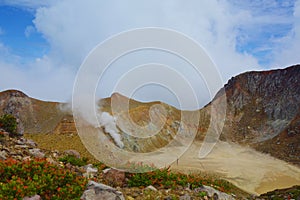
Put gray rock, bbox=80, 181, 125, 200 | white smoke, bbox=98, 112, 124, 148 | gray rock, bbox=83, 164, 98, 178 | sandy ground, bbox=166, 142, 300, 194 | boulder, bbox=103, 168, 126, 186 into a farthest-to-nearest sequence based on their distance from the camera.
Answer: white smoke, bbox=98, 112, 124, 148
sandy ground, bbox=166, 142, 300, 194
gray rock, bbox=83, 164, 98, 178
boulder, bbox=103, 168, 126, 186
gray rock, bbox=80, 181, 125, 200

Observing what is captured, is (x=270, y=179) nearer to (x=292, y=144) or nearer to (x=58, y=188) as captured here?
(x=292, y=144)

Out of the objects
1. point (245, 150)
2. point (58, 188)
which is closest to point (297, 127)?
point (245, 150)

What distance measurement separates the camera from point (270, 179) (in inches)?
1437

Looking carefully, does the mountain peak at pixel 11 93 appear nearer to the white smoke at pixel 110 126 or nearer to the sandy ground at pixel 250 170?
the white smoke at pixel 110 126

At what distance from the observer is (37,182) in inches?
315

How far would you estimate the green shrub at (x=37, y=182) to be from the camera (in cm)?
738

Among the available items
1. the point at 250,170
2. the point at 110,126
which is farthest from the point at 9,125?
the point at 250,170

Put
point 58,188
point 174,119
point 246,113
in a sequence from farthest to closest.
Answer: point 246,113
point 174,119
point 58,188

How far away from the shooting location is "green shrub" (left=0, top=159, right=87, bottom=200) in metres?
7.38

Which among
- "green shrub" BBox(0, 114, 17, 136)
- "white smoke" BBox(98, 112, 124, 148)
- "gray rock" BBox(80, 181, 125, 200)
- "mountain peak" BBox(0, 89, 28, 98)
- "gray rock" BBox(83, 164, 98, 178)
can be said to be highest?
"mountain peak" BBox(0, 89, 28, 98)

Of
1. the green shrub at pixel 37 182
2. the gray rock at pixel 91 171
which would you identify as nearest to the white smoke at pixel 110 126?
the gray rock at pixel 91 171

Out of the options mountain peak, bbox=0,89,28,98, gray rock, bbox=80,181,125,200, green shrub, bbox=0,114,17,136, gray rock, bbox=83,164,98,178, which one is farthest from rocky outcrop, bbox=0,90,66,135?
gray rock, bbox=80,181,125,200

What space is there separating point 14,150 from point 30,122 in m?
42.6

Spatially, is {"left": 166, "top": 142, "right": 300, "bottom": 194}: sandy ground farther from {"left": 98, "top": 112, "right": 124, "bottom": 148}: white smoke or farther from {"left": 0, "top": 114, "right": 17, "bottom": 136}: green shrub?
Answer: {"left": 0, "top": 114, "right": 17, "bottom": 136}: green shrub
